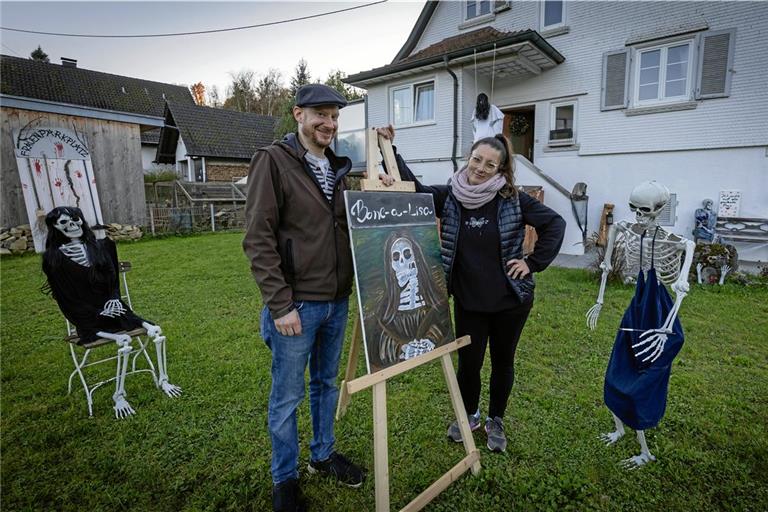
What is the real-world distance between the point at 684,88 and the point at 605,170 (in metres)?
2.26

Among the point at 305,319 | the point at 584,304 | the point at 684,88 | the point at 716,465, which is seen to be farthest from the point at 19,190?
the point at 684,88

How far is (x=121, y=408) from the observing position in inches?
122

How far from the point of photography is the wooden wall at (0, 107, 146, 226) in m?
9.32

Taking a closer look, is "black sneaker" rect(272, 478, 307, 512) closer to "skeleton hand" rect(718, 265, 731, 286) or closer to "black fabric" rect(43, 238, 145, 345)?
"black fabric" rect(43, 238, 145, 345)

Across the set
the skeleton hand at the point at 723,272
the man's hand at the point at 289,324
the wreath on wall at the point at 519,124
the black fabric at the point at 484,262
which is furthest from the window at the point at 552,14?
the man's hand at the point at 289,324

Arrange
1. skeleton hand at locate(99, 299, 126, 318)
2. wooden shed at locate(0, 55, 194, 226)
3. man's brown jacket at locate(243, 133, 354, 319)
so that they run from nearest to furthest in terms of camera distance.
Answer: man's brown jacket at locate(243, 133, 354, 319) → skeleton hand at locate(99, 299, 126, 318) → wooden shed at locate(0, 55, 194, 226)

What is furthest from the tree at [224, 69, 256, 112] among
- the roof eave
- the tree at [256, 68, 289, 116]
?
the roof eave

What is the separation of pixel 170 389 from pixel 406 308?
7.96 ft

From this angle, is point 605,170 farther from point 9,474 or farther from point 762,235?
point 9,474

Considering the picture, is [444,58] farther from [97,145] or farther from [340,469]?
[340,469]

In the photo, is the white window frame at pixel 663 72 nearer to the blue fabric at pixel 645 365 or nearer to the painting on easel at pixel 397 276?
the blue fabric at pixel 645 365

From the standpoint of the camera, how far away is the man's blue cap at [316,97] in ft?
6.11

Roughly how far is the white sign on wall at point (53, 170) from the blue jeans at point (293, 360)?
332 inches

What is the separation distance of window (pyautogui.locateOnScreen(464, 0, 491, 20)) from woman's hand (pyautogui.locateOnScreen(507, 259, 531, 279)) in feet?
38.7
